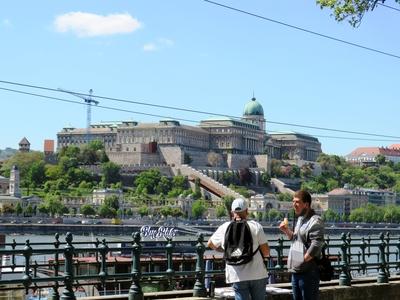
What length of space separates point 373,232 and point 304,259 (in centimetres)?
14295

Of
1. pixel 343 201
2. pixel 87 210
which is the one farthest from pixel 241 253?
pixel 343 201

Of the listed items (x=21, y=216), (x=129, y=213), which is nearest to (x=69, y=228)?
(x=21, y=216)

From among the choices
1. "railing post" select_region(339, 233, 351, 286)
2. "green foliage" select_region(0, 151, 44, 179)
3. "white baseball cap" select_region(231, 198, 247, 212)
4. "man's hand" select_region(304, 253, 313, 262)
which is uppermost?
"green foliage" select_region(0, 151, 44, 179)

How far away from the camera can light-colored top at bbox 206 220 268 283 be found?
882 cm

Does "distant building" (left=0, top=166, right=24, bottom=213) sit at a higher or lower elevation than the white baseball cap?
higher

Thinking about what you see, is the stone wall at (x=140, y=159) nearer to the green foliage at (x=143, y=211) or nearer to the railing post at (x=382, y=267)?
the green foliage at (x=143, y=211)

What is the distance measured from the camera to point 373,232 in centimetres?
14912

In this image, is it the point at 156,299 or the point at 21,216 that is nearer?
the point at 156,299

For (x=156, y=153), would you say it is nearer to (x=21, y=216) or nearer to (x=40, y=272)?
(x=21, y=216)

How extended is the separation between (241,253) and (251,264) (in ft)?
0.48

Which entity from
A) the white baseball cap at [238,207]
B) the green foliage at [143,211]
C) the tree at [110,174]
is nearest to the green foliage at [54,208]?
the green foliage at [143,211]

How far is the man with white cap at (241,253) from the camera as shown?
28.8ft

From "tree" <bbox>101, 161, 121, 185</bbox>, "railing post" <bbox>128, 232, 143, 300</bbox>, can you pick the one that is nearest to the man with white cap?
"railing post" <bbox>128, 232, 143, 300</bbox>

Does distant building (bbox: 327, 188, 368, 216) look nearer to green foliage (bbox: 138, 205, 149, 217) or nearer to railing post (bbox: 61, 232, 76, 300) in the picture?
green foliage (bbox: 138, 205, 149, 217)
